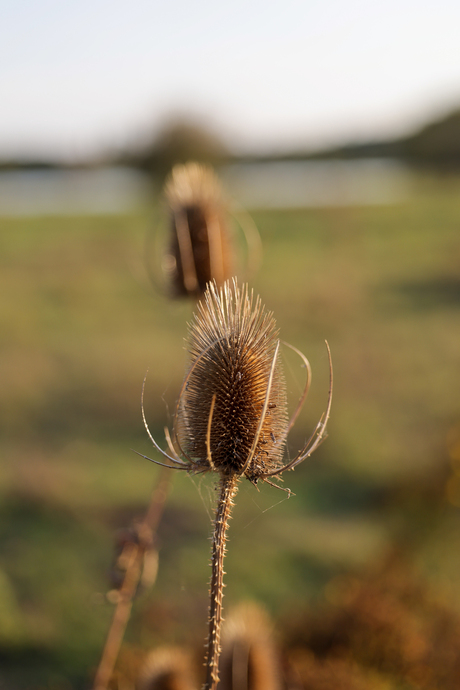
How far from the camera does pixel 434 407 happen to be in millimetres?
11453

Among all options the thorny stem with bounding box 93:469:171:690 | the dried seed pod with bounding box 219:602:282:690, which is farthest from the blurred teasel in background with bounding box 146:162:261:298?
the dried seed pod with bounding box 219:602:282:690

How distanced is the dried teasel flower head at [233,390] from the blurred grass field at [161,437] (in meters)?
0.29

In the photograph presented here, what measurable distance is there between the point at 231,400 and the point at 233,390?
0.03 metres

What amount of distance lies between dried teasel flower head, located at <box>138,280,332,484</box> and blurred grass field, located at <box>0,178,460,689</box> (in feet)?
0.95

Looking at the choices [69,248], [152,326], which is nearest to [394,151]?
[69,248]

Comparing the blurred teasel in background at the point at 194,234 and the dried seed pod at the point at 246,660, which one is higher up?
the blurred teasel in background at the point at 194,234

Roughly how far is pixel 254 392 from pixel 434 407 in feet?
33.9

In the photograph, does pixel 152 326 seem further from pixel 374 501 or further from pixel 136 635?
pixel 136 635

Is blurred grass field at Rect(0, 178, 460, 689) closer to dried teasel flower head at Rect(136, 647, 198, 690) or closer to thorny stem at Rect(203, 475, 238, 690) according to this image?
thorny stem at Rect(203, 475, 238, 690)

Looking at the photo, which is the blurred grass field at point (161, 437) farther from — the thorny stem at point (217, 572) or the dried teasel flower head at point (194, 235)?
the dried teasel flower head at point (194, 235)

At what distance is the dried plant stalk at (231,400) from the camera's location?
1.84 meters

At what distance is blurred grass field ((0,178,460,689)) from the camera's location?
5.68 metres

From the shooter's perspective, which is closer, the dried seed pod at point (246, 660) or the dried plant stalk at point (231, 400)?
the dried plant stalk at point (231, 400)

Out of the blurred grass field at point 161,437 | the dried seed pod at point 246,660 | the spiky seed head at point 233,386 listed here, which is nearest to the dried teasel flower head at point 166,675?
the dried seed pod at point 246,660
